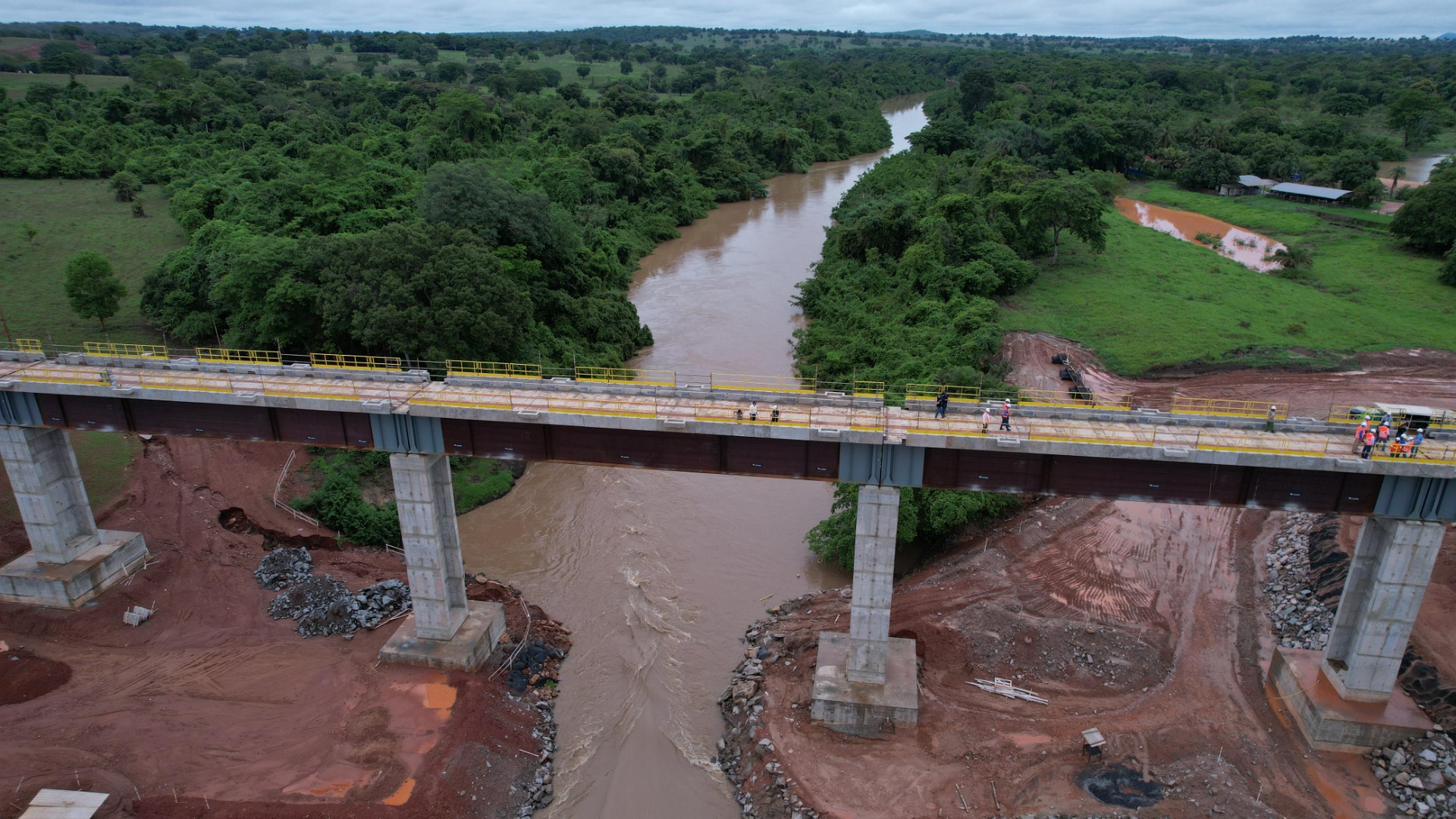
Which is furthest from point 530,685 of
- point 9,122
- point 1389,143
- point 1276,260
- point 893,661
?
point 1389,143

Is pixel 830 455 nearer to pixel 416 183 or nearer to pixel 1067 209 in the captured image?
pixel 1067 209

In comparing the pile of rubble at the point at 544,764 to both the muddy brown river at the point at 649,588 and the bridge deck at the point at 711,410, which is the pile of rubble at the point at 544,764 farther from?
the bridge deck at the point at 711,410

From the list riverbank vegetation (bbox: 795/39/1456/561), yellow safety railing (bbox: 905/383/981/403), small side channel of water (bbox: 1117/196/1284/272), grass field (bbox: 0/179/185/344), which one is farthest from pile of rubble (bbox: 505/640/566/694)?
small side channel of water (bbox: 1117/196/1284/272)

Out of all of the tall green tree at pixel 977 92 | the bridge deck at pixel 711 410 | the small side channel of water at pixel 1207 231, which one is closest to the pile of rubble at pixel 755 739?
the bridge deck at pixel 711 410

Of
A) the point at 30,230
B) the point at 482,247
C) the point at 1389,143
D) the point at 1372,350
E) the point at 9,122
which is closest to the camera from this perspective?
the point at 482,247

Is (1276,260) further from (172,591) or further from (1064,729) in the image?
(172,591)

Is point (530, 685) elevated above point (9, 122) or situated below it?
below
